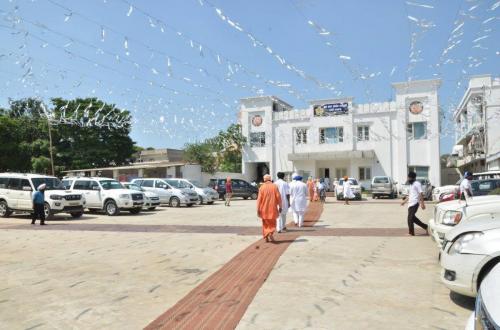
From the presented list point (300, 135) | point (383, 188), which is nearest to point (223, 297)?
point (383, 188)

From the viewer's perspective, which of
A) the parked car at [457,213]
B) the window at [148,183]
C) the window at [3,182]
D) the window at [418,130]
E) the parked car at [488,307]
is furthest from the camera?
the window at [418,130]

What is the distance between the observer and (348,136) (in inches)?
1645

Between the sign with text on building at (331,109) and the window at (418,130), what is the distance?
6106 mm

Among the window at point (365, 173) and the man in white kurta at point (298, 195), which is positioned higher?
the window at point (365, 173)

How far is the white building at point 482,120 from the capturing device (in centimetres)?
3625

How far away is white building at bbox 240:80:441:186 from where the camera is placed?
128 ft

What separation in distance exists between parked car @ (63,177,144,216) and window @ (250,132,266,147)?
2624 cm

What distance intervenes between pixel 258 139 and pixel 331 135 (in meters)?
7.96

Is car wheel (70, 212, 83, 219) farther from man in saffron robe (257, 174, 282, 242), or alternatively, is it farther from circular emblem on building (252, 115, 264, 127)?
circular emblem on building (252, 115, 264, 127)

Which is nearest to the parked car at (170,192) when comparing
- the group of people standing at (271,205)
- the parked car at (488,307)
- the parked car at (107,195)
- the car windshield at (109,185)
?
the parked car at (107,195)

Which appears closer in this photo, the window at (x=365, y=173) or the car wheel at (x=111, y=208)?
the car wheel at (x=111, y=208)

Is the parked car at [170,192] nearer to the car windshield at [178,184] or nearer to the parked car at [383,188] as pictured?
the car windshield at [178,184]

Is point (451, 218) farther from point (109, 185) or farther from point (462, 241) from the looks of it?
point (109, 185)

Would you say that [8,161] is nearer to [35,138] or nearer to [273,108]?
[35,138]
